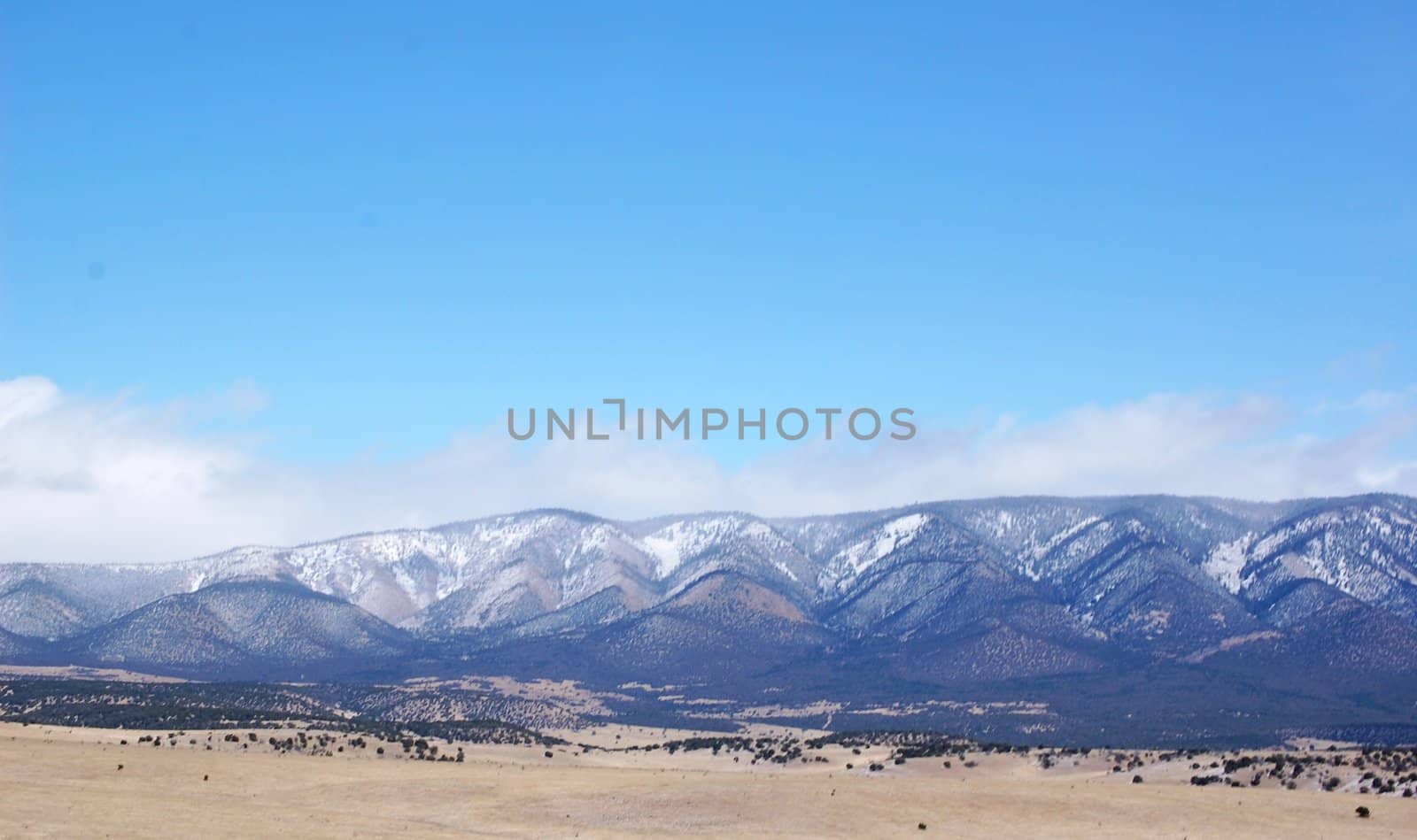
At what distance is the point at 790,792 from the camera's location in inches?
2840

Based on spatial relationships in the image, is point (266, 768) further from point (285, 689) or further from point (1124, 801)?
point (285, 689)

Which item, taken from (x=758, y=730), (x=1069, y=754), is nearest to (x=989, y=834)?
(x=1069, y=754)

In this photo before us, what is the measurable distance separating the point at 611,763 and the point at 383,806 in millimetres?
39114

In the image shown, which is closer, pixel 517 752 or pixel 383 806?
pixel 383 806

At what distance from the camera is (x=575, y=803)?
70750mm

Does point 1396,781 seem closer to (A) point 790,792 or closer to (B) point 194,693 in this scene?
(A) point 790,792

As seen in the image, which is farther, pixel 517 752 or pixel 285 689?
pixel 285 689

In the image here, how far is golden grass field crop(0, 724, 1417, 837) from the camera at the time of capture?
2420 inches

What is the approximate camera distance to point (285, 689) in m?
176

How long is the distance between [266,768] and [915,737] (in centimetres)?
4873

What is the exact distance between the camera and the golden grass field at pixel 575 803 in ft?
202

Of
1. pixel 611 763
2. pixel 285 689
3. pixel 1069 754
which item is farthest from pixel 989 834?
pixel 285 689

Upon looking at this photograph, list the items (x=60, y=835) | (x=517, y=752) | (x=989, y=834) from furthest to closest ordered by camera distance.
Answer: (x=517, y=752) → (x=989, y=834) → (x=60, y=835)

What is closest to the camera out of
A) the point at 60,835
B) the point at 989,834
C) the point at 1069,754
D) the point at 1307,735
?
the point at 60,835
